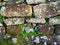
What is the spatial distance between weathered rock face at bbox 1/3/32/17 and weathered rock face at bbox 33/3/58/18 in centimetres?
10

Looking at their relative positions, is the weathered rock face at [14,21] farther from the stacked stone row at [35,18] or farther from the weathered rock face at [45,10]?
the weathered rock face at [45,10]

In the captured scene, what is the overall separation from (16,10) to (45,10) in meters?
0.43

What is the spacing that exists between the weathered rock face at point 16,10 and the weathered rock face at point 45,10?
104 millimetres

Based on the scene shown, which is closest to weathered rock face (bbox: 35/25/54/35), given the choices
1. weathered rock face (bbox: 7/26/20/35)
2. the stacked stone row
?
the stacked stone row

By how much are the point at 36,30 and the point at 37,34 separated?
0.21 feet

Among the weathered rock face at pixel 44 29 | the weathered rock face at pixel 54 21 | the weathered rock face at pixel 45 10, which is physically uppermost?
the weathered rock face at pixel 45 10

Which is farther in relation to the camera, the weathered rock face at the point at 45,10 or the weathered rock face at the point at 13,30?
the weathered rock face at the point at 13,30

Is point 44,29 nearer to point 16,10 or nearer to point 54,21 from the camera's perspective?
point 54,21

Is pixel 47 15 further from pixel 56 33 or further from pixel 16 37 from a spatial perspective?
pixel 16 37

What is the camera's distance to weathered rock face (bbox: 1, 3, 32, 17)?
123 inches

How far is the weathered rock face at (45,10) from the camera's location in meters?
3.09

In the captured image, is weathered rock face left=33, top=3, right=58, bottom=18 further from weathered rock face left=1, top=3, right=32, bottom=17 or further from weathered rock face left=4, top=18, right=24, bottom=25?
weathered rock face left=4, top=18, right=24, bottom=25

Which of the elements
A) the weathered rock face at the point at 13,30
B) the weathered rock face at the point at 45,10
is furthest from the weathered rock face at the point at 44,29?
the weathered rock face at the point at 13,30

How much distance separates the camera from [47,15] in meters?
3.11
